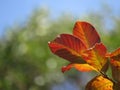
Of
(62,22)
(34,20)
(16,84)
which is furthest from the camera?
(62,22)

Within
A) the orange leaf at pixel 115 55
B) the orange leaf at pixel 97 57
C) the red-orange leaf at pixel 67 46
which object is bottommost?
the orange leaf at pixel 115 55

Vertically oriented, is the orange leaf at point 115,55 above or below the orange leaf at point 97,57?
below

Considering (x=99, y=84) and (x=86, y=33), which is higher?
(x=86, y=33)

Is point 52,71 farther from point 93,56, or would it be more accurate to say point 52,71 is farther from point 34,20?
point 93,56

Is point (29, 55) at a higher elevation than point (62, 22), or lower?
lower

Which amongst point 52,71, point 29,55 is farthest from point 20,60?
point 52,71
